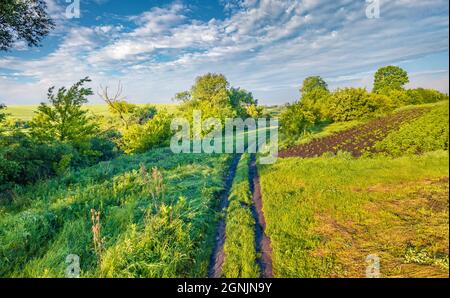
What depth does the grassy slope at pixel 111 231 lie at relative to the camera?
16.3 ft

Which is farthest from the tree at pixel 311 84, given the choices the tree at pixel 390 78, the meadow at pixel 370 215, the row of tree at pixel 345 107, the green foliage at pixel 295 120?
the meadow at pixel 370 215

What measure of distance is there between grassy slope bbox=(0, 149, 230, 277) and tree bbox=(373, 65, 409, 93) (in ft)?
166

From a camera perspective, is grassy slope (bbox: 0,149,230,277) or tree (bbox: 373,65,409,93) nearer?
grassy slope (bbox: 0,149,230,277)

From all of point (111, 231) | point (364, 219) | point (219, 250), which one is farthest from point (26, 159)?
point (364, 219)

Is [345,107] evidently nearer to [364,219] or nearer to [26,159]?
[364,219]

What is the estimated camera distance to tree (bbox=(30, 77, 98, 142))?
1431 cm

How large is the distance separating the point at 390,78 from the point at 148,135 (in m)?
48.7

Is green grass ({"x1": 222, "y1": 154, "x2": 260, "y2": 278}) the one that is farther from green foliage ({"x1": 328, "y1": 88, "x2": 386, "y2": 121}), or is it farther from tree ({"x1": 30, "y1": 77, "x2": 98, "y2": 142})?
green foliage ({"x1": 328, "y1": 88, "x2": 386, "y2": 121})

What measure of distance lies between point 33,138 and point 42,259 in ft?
36.2

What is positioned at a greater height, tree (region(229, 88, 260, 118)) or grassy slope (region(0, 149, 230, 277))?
tree (region(229, 88, 260, 118))

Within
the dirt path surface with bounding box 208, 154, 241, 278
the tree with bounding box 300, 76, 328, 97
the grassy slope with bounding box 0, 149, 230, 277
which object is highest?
the tree with bounding box 300, 76, 328, 97

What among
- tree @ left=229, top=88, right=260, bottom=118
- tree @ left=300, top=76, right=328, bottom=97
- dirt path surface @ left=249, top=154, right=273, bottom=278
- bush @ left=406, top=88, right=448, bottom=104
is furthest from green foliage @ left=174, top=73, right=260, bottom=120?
dirt path surface @ left=249, top=154, right=273, bottom=278

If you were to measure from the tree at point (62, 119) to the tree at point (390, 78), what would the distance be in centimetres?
4945

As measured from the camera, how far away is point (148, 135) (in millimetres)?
22859
